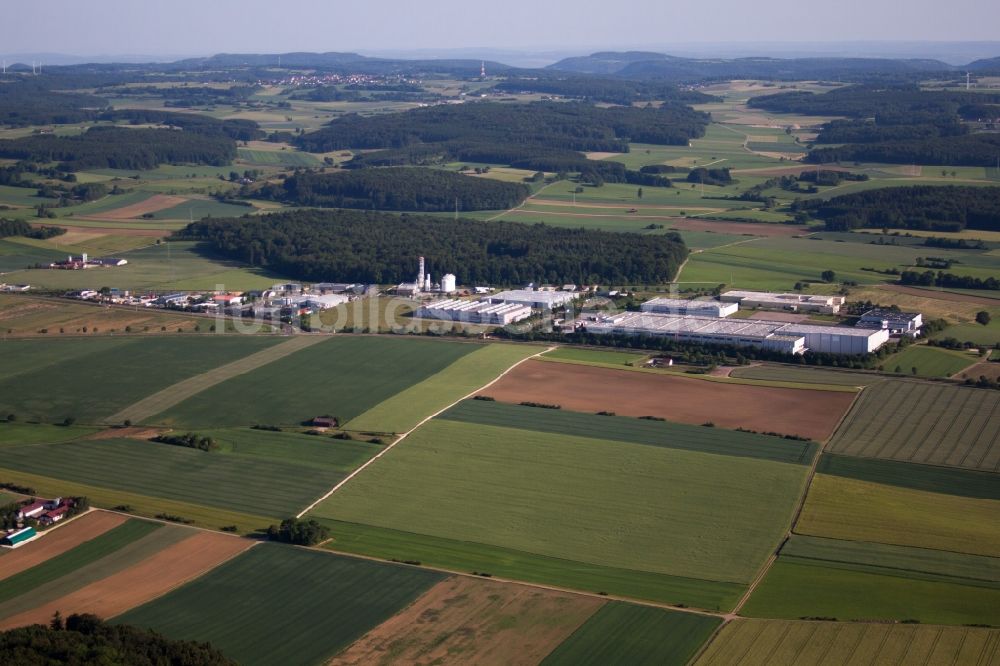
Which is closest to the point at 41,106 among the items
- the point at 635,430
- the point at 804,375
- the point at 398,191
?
the point at 398,191

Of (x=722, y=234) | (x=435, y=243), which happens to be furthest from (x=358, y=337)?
(x=722, y=234)

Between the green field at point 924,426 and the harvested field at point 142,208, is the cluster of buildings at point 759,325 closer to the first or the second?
the green field at point 924,426

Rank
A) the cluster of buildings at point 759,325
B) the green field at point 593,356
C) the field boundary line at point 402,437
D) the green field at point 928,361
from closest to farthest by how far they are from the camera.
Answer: the field boundary line at point 402,437 < the green field at point 928,361 < the green field at point 593,356 < the cluster of buildings at point 759,325

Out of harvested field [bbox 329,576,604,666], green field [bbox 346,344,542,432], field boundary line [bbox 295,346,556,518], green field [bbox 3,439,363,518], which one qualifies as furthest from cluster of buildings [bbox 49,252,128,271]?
harvested field [bbox 329,576,604,666]

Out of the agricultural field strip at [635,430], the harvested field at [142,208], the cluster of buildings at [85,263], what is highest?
the harvested field at [142,208]

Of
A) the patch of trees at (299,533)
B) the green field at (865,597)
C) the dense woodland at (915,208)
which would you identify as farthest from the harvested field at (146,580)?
the dense woodland at (915,208)

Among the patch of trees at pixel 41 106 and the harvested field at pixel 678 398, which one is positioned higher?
the patch of trees at pixel 41 106

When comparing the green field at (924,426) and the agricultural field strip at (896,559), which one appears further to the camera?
the green field at (924,426)
